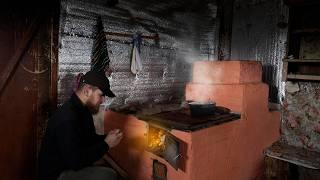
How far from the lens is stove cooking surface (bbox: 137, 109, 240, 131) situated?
398 centimetres

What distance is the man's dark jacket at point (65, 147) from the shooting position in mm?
3273

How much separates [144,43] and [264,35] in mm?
2770

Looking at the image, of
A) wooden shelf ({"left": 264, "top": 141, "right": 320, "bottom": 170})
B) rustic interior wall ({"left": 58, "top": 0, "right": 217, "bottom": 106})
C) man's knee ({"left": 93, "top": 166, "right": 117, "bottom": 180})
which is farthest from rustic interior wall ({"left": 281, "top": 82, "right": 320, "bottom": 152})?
man's knee ({"left": 93, "top": 166, "right": 117, "bottom": 180})

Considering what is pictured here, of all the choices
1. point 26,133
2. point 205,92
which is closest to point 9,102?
point 26,133

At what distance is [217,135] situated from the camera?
4434 millimetres

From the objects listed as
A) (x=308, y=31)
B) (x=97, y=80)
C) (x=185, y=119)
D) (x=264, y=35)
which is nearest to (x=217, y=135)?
(x=185, y=119)

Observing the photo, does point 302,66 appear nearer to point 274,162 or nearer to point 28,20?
point 274,162

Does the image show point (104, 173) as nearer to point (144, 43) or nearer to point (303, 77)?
point (144, 43)

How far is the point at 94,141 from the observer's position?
13.2ft

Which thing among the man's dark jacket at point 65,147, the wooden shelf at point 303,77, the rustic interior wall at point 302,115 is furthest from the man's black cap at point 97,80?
the rustic interior wall at point 302,115

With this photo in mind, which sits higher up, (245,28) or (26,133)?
(245,28)

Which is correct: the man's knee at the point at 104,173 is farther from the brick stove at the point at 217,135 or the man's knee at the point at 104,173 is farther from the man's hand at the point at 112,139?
the brick stove at the point at 217,135

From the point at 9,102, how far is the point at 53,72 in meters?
0.81

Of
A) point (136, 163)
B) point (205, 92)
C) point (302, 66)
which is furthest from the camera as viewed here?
point (302, 66)
